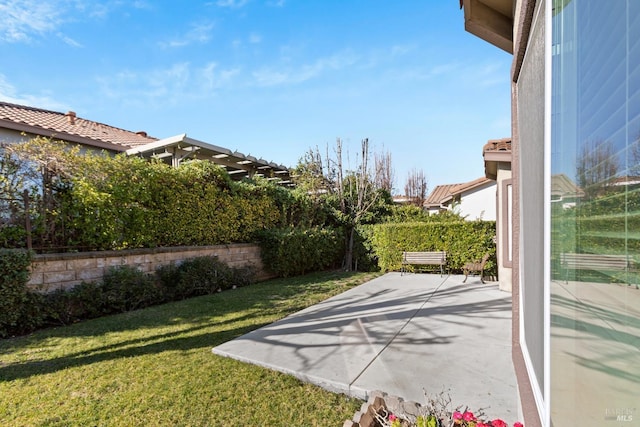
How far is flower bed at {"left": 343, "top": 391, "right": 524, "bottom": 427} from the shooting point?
202cm

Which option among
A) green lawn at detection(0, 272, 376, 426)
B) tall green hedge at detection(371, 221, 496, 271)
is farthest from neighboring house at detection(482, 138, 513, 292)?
green lawn at detection(0, 272, 376, 426)

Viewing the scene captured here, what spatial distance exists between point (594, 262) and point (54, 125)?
13.1m

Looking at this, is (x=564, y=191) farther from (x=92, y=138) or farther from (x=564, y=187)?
(x=92, y=138)

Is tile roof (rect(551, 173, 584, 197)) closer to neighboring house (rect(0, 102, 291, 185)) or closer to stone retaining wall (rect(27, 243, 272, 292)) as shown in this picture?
stone retaining wall (rect(27, 243, 272, 292))

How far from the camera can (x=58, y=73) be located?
9.07 m

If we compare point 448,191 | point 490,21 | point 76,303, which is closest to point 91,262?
point 76,303

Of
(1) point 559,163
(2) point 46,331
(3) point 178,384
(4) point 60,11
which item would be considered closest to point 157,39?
(4) point 60,11

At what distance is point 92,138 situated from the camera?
32.5 ft

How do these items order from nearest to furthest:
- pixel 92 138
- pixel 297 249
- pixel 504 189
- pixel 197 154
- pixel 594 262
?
pixel 594 262
pixel 504 189
pixel 92 138
pixel 297 249
pixel 197 154

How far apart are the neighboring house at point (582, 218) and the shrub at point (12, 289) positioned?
22.0 feet

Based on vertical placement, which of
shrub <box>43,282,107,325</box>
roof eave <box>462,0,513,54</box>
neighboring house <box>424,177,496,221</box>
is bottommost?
shrub <box>43,282,107,325</box>

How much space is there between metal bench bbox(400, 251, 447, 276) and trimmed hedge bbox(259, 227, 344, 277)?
297 cm

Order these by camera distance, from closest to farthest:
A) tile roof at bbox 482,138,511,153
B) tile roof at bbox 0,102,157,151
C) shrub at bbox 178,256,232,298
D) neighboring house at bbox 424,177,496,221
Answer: tile roof at bbox 482,138,511,153 < shrub at bbox 178,256,232,298 < tile roof at bbox 0,102,157,151 < neighboring house at bbox 424,177,496,221

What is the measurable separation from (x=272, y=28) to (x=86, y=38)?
4682 millimetres
